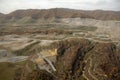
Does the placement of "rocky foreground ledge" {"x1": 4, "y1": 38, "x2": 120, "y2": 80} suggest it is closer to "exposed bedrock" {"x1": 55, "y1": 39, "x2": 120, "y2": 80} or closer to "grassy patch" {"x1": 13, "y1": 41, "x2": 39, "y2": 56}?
"exposed bedrock" {"x1": 55, "y1": 39, "x2": 120, "y2": 80}

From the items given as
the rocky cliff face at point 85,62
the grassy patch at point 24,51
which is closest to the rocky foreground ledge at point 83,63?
the rocky cliff face at point 85,62

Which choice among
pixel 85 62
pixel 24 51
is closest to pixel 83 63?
pixel 85 62

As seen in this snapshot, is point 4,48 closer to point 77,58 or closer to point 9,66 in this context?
point 9,66

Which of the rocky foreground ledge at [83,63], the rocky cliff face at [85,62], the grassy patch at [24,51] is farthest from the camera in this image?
A: the grassy patch at [24,51]

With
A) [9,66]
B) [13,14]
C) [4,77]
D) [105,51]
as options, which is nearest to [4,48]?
[9,66]

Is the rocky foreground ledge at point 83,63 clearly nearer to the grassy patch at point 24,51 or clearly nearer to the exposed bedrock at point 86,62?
the exposed bedrock at point 86,62

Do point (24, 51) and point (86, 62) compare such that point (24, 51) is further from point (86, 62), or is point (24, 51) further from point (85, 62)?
point (86, 62)

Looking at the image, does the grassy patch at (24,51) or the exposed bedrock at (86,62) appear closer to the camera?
the exposed bedrock at (86,62)

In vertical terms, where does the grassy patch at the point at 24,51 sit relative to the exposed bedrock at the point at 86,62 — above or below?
below
